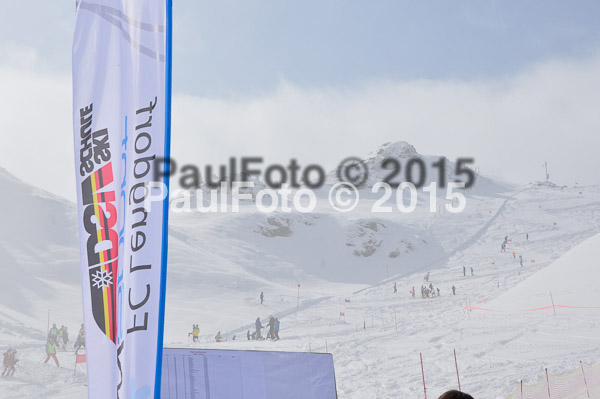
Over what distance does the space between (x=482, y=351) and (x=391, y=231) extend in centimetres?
5010

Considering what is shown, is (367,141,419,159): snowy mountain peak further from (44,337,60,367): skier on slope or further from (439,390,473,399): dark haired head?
(439,390,473,399): dark haired head


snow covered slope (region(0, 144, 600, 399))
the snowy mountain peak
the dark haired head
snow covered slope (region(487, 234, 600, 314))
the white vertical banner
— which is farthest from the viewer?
the snowy mountain peak

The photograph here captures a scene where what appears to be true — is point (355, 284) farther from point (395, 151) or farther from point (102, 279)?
point (395, 151)

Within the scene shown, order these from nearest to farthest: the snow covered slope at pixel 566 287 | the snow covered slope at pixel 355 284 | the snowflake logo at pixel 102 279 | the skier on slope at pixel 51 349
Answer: the snowflake logo at pixel 102 279 < the snow covered slope at pixel 355 284 < the skier on slope at pixel 51 349 < the snow covered slope at pixel 566 287

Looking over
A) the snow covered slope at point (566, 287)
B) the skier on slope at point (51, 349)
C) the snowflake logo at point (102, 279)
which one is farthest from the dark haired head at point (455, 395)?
the snow covered slope at point (566, 287)

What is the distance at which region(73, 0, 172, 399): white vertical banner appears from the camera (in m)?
4.30

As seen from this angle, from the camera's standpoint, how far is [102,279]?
15.3 ft

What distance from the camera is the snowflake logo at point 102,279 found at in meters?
4.64

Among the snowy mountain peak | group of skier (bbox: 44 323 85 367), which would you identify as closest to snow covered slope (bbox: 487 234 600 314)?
group of skier (bbox: 44 323 85 367)

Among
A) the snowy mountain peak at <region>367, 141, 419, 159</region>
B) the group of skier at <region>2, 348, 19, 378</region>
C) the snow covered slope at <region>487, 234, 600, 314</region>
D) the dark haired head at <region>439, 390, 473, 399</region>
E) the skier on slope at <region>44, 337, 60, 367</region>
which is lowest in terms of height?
the dark haired head at <region>439, 390, 473, 399</region>

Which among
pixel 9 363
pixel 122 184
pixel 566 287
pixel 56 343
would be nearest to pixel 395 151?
pixel 566 287

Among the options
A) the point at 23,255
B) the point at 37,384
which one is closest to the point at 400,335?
the point at 37,384

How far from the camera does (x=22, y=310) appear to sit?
1032 inches

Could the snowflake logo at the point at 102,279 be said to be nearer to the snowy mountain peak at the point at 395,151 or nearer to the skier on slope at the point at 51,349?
the skier on slope at the point at 51,349
